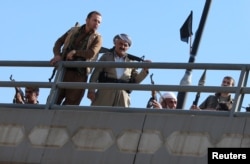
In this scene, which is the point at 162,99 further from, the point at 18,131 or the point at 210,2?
the point at 210,2

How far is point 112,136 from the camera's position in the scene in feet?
32.9

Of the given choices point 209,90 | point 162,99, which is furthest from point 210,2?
point 209,90

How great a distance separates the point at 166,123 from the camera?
32.1 ft

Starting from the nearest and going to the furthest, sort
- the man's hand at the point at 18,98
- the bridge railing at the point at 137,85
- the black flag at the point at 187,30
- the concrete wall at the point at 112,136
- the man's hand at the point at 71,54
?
the concrete wall at the point at 112,136 → the bridge railing at the point at 137,85 → the man's hand at the point at 71,54 → the man's hand at the point at 18,98 → the black flag at the point at 187,30

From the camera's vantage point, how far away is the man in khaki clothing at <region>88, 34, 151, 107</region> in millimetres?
10812

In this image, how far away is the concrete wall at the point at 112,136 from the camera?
944 centimetres

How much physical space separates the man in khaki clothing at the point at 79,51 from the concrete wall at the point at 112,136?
1.88 ft

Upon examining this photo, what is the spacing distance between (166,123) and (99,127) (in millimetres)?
828

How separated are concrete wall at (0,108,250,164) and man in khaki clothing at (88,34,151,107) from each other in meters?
0.53

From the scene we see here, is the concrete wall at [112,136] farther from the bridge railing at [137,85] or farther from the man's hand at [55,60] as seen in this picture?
the man's hand at [55,60]

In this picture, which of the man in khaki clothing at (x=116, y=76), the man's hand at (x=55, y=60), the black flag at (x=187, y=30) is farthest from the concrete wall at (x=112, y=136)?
the black flag at (x=187, y=30)

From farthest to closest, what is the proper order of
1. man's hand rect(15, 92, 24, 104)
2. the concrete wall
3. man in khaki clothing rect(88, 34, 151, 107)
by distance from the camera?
1. man's hand rect(15, 92, 24, 104)
2. man in khaki clothing rect(88, 34, 151, 107)
3. the concrete wall

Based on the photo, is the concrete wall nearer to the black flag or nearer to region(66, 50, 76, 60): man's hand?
region(66, 50, 76, 60): man's hand

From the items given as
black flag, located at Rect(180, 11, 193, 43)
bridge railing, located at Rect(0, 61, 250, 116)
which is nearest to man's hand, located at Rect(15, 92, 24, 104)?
bridge railing, located at Rect(0, 61, 250, 116)
